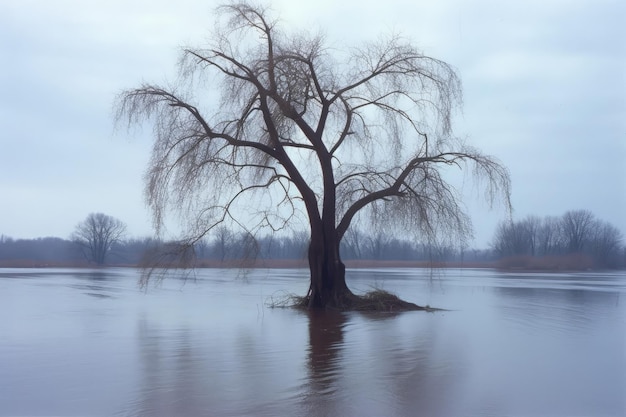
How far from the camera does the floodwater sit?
25.8 feet

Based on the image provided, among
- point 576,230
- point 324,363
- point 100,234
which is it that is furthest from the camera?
point 100,234

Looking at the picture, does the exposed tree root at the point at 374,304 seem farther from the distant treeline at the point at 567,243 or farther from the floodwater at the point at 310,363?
the distant treeline at the point at 567,243

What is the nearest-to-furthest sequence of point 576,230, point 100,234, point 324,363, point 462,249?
point 324,363, point 462,249, point 576,230, point 100,234

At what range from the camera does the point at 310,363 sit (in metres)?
10.6

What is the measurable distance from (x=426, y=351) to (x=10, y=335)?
812 cm

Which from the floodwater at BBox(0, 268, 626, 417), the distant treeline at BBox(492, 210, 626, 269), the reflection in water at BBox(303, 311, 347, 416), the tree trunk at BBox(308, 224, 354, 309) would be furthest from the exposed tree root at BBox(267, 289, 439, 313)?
the distant treeline at BBox(492, 210, 626, 269)

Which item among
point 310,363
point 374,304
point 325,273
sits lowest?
point 310,363

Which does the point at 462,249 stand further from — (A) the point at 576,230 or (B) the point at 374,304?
(A) the point at 576,230

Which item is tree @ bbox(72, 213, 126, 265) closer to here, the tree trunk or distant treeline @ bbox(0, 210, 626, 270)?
distant treeline @ bbox(0, 210, 626, 270)

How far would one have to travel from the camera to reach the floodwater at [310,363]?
7.88 m

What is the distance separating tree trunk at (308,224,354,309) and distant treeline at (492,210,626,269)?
1378 centimetres

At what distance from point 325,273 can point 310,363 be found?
950 cm

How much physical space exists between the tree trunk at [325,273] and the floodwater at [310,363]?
1.34m

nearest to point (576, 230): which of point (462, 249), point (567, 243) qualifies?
point (567, 243)
